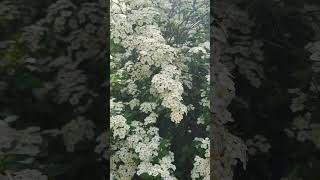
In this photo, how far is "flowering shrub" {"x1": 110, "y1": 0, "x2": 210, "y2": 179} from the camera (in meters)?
1.92

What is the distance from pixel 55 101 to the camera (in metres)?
1.06

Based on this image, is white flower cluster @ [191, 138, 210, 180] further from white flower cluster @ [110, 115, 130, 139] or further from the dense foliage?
the dense foliage

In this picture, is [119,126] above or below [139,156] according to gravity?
above

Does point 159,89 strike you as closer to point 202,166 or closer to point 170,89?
point 170,89

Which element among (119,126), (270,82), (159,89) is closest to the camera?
(270,82)

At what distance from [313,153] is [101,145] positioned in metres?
0.57

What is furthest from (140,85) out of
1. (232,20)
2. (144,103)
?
(232,20)

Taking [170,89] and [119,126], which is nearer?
[170,89]

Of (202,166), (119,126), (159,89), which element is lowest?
(202,166)

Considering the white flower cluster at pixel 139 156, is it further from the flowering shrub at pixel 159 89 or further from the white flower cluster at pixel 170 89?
the white flower cluster at pixel 170 89

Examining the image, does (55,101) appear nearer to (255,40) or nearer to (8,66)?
(8,66)

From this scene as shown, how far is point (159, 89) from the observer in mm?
1868

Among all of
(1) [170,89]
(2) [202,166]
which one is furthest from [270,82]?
(2) [202,166]

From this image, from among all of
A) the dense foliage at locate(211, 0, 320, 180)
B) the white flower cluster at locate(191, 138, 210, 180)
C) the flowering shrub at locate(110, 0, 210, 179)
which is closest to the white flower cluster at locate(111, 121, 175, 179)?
the flowering shrub at locate(110, 0, 210, 179)
